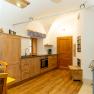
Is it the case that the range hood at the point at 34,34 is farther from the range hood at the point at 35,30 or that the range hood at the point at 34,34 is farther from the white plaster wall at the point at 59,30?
the white plaster wall at the point at 59,30

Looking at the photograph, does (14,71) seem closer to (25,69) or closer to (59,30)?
(25,69)

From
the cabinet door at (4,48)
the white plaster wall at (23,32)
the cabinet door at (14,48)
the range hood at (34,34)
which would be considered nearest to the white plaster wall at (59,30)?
the range hood at (34,34)

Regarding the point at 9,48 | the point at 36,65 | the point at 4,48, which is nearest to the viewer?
the point at 4,48

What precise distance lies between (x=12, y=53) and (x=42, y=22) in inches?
137

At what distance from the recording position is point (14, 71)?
14.8ft

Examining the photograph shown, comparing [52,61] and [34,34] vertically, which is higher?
[34,34]

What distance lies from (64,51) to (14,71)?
178 inches

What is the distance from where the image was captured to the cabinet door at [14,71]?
14.2 ft

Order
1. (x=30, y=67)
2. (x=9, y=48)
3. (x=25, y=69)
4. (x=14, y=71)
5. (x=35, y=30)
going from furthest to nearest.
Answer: (x=35, y=30) → (x=30, y=67) → (x=25, y=69) → (x=14, y=71) → (x=9, y=48)

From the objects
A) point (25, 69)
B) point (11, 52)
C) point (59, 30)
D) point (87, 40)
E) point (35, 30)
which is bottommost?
point (25, 69)

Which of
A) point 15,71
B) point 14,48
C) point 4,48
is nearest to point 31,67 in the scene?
point 15,71

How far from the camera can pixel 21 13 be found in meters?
4.59

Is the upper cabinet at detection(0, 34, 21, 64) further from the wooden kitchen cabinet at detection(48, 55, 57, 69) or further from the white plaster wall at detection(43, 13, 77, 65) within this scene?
the white plaster wall at detection(43, 13, 77, 65)

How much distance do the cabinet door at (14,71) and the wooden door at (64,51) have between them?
167 inches
